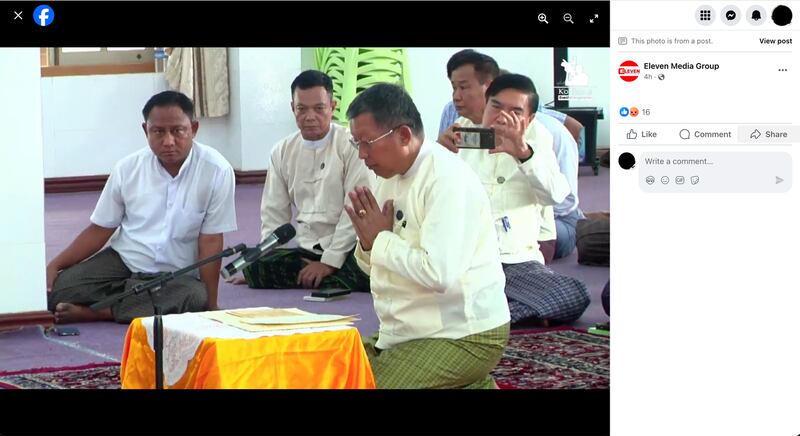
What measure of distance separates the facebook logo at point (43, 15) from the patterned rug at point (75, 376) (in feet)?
3.51

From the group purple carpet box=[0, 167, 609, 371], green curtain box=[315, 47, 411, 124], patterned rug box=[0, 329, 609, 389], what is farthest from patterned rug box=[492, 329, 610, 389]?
green curtain box=[315, 47, 411, 124]

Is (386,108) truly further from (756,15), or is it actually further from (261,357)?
(756,15)

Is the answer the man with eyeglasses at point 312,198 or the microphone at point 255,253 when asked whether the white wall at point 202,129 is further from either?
the microphone at point 255,253

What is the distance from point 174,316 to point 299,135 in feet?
2.61

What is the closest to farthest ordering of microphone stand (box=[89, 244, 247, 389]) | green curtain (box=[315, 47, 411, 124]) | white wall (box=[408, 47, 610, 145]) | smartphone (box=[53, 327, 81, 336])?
white wall (box=[408, 47, 610, 145]), green curtain (box=[315, 47, 411, 124]), microphone stand (box=[89, 244, 247, 389]), smartphone (box=[53, 327, 81, 336])

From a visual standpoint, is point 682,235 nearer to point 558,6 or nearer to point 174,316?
point 558,6

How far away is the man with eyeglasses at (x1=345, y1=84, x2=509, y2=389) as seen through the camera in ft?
7.11

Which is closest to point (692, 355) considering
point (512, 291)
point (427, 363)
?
point (427, 363)

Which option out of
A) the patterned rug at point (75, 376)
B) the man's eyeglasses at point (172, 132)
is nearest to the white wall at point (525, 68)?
the man's eyeglasses at point (172, 132)

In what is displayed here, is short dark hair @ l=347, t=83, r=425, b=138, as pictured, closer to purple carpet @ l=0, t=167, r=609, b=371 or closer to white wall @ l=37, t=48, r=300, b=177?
white wall @ l=37, t=48, r=300, b=177

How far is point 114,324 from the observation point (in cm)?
238

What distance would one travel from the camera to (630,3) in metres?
1.42

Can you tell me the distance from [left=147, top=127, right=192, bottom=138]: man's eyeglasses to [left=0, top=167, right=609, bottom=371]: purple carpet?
16cm

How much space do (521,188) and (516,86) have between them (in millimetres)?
890
